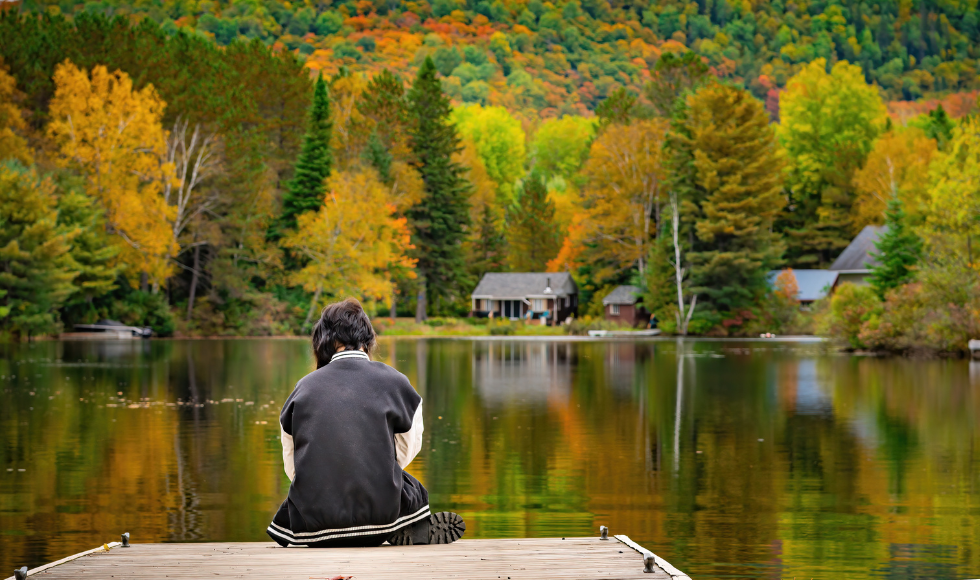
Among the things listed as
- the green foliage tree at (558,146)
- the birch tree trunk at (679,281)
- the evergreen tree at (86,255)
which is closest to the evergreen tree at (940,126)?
the birch tree trunk at (679,281)

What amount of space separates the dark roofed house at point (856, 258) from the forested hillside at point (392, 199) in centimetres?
356

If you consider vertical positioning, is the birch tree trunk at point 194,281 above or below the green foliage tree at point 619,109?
below

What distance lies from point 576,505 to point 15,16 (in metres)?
56.9

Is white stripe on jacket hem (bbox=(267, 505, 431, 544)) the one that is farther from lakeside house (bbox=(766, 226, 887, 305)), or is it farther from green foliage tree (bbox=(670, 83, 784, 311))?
lakeside house (bbox=(766, 226, 887, 305))

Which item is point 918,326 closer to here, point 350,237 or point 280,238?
point 350,237

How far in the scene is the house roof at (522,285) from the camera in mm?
78938

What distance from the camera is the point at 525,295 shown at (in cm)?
7862

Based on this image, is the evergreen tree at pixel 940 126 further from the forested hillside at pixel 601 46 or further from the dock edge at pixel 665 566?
the forested hillside at pixel 601 46

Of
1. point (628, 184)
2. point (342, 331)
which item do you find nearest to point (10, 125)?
point (628, 184)

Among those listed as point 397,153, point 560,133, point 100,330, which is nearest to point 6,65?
point 100,330

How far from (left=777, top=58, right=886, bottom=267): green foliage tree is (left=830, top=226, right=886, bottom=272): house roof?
14.1 feet

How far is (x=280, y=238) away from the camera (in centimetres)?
6519

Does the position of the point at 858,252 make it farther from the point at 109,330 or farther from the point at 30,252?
the point at 30,252

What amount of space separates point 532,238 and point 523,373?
5493cm
